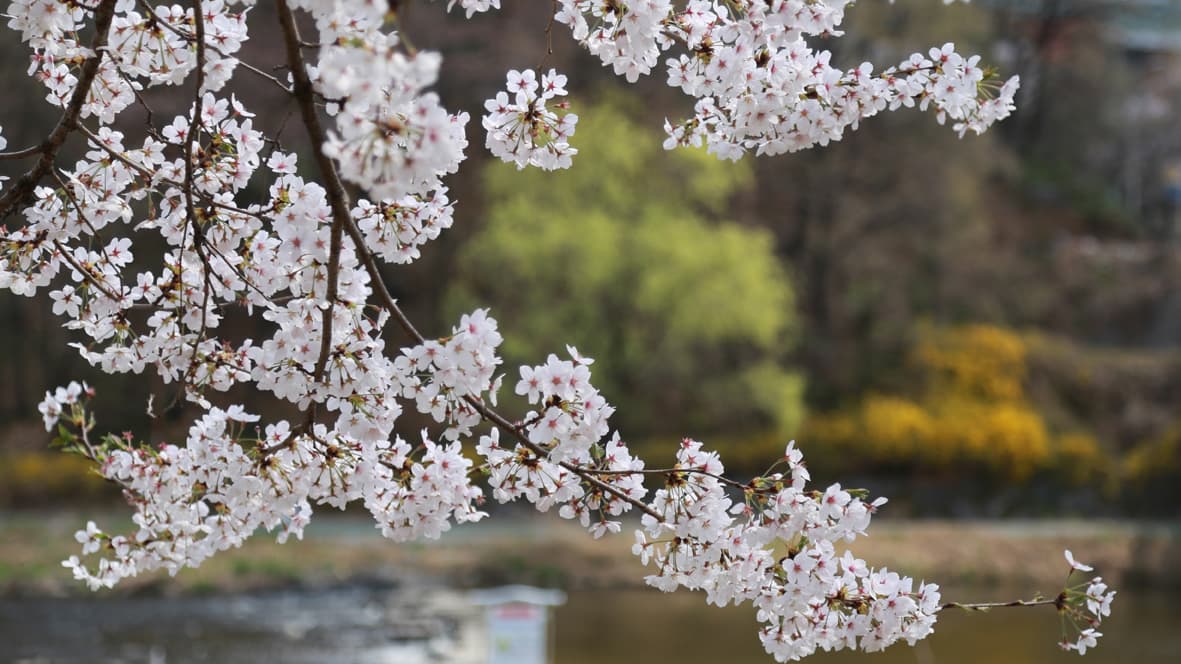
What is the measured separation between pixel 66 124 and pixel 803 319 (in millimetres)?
15955

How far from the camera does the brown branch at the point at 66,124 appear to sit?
215 centimetres

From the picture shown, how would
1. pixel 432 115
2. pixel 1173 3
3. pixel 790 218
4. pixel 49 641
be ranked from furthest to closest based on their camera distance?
pixel 1173 3, pixel 790 218, pixel 49 641, pixel 432 115

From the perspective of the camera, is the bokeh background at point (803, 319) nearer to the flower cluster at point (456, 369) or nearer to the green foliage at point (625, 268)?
the green foliage at point (625, 268)

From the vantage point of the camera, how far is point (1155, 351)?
18656mm

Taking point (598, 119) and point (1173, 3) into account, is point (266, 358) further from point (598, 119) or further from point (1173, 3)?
point (1173, 3)

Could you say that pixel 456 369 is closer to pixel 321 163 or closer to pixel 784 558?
pixel 321 163

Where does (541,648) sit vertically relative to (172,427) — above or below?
below

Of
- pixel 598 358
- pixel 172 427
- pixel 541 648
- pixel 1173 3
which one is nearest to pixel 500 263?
pixel 598 358

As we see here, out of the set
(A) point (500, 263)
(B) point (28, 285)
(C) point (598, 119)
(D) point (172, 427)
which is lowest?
(B) point (28, 285)

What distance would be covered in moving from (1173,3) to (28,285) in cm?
2775

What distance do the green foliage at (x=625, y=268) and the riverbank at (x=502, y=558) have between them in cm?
215

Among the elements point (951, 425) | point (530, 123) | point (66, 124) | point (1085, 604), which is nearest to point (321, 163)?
point (530, 123)

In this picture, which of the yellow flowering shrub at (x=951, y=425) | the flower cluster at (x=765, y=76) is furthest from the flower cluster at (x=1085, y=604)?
the yellow flowering shrub at (x=951, y=425)

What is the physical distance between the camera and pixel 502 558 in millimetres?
12250
